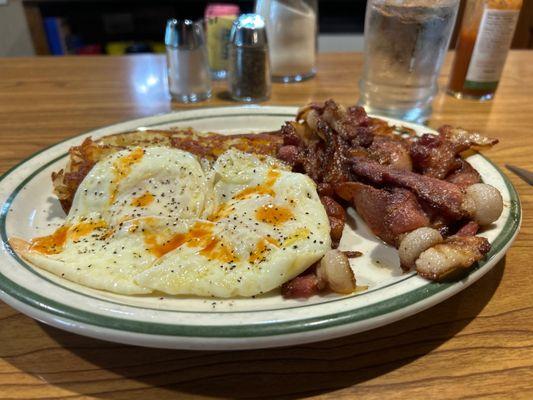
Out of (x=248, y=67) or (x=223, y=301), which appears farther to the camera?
(x=248, y=67)

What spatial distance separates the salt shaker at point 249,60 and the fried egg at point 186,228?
123 cm

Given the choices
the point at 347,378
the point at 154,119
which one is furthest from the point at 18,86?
the point at 347,378

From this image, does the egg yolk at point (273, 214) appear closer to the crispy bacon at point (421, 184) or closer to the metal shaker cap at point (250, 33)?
the crispy bacon at point (421, 184)

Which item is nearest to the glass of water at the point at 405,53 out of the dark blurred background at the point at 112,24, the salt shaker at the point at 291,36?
the salt shaker at the point at 291,36

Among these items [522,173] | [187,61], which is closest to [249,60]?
[187,61]

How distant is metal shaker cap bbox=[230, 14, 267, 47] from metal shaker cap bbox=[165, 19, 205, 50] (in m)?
0.23

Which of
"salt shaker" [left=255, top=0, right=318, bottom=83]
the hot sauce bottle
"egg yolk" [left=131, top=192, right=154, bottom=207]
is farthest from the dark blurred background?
"egg yolk" [left=131, top=192, right=154, bottom=207]

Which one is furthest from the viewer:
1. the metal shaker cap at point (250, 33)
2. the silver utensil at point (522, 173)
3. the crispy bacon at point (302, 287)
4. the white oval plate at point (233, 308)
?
the metal shaker cap at point (250, 33)

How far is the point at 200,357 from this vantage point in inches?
44.1

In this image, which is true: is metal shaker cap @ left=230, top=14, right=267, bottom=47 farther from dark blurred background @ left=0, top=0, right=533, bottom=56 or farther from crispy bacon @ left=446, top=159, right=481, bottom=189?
dark blurred background @ left=0, top=0, right=533, bottom=56

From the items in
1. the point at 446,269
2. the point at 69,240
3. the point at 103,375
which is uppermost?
the point at 446,269

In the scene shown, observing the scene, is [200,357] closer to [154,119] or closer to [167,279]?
[167,279]

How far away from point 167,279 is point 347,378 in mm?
546

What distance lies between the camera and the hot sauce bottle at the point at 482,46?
242 centimetres
